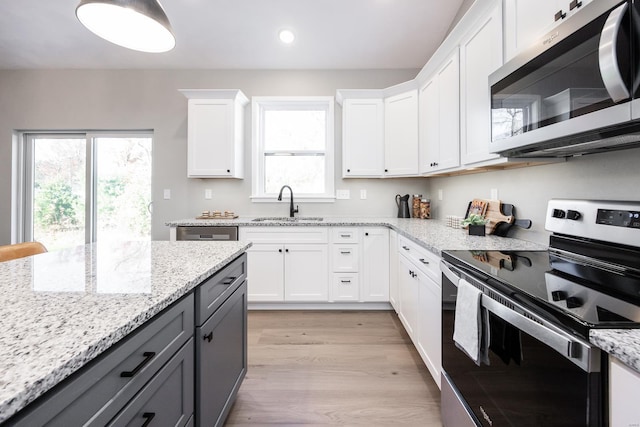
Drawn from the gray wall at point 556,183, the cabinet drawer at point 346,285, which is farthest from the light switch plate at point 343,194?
the gray wall at point 556,183

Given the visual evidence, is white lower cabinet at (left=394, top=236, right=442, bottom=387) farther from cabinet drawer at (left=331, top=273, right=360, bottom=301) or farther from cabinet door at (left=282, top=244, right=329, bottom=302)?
cabinet door at (left=282, top=244, right=329, bottom=302)

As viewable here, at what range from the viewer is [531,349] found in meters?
0.84

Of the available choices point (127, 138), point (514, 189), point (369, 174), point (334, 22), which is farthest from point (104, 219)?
point (514, 189)

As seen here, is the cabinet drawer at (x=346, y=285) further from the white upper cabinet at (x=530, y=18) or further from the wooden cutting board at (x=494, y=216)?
the white upper cabinet at (x=530, y=18)

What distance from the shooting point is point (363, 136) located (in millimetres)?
3297

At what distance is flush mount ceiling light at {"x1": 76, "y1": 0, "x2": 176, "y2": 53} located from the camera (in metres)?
1.30

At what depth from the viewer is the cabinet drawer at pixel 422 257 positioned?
162cm

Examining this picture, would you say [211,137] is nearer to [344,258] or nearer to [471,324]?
[344,258]

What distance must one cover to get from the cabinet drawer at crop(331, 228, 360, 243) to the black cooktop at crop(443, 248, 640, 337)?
5.11 ft

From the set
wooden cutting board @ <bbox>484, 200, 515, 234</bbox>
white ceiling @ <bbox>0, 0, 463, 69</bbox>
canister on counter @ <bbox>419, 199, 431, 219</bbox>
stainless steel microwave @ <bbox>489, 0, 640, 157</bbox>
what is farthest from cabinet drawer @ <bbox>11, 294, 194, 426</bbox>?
white ceiling @ <bbox>0, 0, 463, 69</bbox>

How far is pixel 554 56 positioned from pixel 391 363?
6.21 feet

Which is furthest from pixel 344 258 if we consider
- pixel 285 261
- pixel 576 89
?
pixel 576 89

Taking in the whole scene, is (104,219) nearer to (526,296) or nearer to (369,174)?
(369,174)

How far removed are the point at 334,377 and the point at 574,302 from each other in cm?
149
